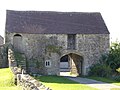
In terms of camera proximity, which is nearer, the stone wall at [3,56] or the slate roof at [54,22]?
the stone wall at [3,56]

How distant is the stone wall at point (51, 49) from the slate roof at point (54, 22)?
64cm

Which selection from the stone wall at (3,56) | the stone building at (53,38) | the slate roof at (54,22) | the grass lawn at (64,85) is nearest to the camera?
the grass lawn at (64,85)

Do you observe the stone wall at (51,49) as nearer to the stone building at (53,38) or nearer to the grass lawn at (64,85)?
the stone building at (53,38)

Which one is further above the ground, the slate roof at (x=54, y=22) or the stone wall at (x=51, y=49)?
the slate roof at (x=54, y=22)

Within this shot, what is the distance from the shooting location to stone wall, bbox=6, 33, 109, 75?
1695 inches

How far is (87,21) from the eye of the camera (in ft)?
153

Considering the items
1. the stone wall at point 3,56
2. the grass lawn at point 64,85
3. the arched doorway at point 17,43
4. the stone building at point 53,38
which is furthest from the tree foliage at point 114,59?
the stone wall at point 3,56

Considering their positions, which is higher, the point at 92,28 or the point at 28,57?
the point at 92,28

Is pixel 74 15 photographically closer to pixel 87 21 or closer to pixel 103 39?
pixel 87 21

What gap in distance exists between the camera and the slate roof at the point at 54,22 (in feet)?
143

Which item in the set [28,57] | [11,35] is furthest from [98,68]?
[11,35]

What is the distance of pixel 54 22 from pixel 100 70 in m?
8.95

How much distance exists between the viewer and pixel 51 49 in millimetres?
43406

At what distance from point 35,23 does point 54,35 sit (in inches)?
125
